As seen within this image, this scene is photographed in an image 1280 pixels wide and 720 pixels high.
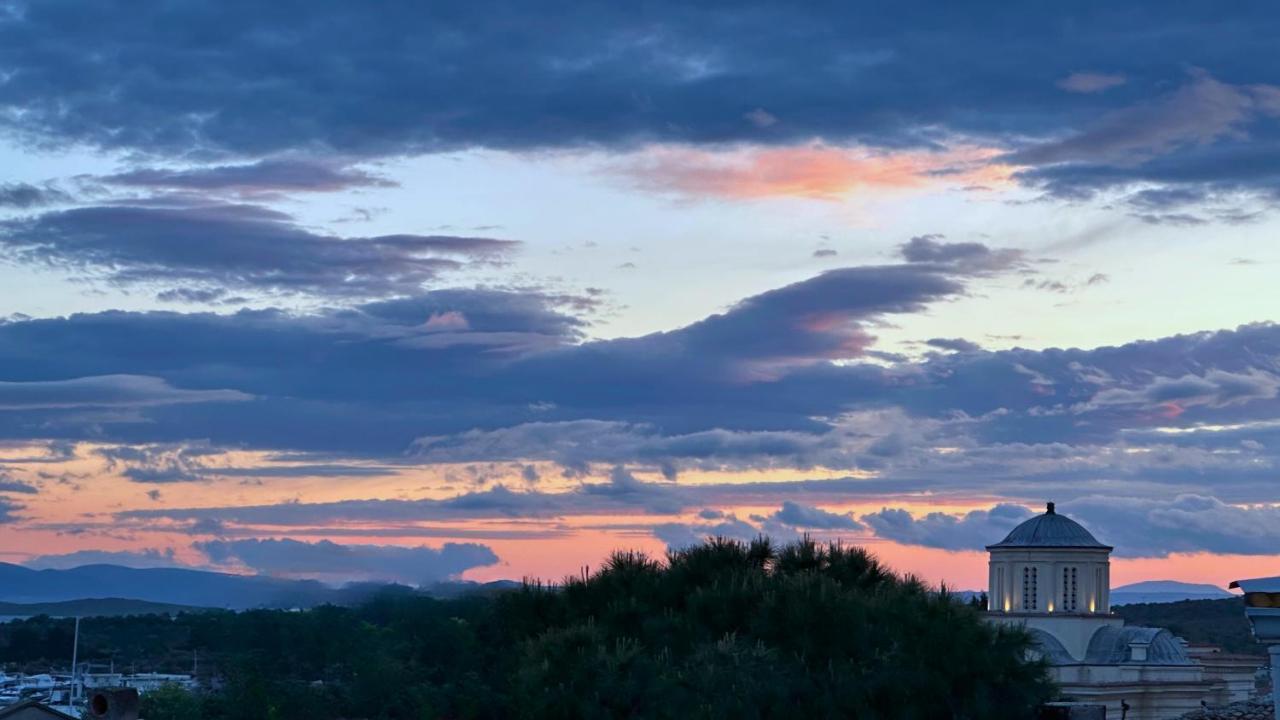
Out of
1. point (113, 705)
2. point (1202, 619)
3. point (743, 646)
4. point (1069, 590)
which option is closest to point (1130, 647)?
point (1069, 590)

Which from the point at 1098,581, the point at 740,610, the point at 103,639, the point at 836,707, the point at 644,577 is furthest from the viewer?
the point at 103,639

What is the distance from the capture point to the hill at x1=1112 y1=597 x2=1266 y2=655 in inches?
5192

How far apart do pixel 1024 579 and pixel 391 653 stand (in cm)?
3156

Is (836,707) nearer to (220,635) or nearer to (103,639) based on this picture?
(220,635)

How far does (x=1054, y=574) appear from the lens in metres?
82.8

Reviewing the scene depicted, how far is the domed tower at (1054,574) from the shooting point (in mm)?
82375

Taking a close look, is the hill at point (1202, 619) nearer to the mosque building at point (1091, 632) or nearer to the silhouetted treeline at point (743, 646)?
the mosque building at point (1091, 632)

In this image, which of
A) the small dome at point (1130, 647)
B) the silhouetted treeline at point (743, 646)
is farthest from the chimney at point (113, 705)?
the small dome at point (1130, 647)

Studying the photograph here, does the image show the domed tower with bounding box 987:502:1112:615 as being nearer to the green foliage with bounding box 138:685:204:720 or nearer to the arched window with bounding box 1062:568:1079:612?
the arched window with bounding box 1062:568:1079:612

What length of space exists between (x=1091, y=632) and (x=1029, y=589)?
3.58 metres

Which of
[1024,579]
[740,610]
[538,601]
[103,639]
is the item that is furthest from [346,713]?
[103,639]

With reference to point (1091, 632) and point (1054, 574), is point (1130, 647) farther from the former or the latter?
point (1054, 574)

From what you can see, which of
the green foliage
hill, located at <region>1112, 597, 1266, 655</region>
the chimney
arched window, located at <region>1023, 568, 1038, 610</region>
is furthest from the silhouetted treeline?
hill, located at <region>1112, 597, 1266, 655</region>

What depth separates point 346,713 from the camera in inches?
2987
